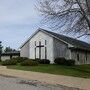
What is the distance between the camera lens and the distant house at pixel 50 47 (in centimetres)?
4147

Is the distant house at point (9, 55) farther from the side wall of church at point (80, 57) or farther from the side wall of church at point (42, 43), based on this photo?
the side wall of church at point (80, 57)

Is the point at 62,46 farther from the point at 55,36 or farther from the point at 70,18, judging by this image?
the point at 70,18

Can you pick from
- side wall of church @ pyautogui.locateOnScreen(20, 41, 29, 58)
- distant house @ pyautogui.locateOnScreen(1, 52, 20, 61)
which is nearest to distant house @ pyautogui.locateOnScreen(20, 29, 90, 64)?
side wall of church @ pyautogui.locateOnScreen(20, 41, 29, 58)

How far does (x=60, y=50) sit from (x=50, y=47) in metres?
1.61

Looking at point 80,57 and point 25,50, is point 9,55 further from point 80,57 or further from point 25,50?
point 80,57

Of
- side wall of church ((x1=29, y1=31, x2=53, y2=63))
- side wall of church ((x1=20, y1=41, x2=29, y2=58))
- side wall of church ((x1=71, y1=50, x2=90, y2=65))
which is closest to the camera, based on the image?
side wall of church ((x1=29, y1=31, x2=53, y2=63))

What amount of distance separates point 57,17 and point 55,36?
42.5ft

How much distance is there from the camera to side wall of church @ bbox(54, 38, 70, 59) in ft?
136

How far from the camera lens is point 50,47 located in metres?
41.8

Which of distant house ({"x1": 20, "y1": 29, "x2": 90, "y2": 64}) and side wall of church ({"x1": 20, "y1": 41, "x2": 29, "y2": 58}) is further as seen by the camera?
side wall of church ({"x1": 20, "y1": 41, "x2": 29, "y2": 58})

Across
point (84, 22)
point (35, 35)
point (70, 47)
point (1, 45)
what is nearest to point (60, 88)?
point (84, 22)

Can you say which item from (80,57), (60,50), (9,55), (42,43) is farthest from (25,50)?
(9,55)

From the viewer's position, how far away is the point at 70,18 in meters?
29.0

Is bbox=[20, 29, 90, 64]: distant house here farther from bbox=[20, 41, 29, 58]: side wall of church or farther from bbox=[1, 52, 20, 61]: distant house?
bbox=[1, 52, 20, 61]: distant house
